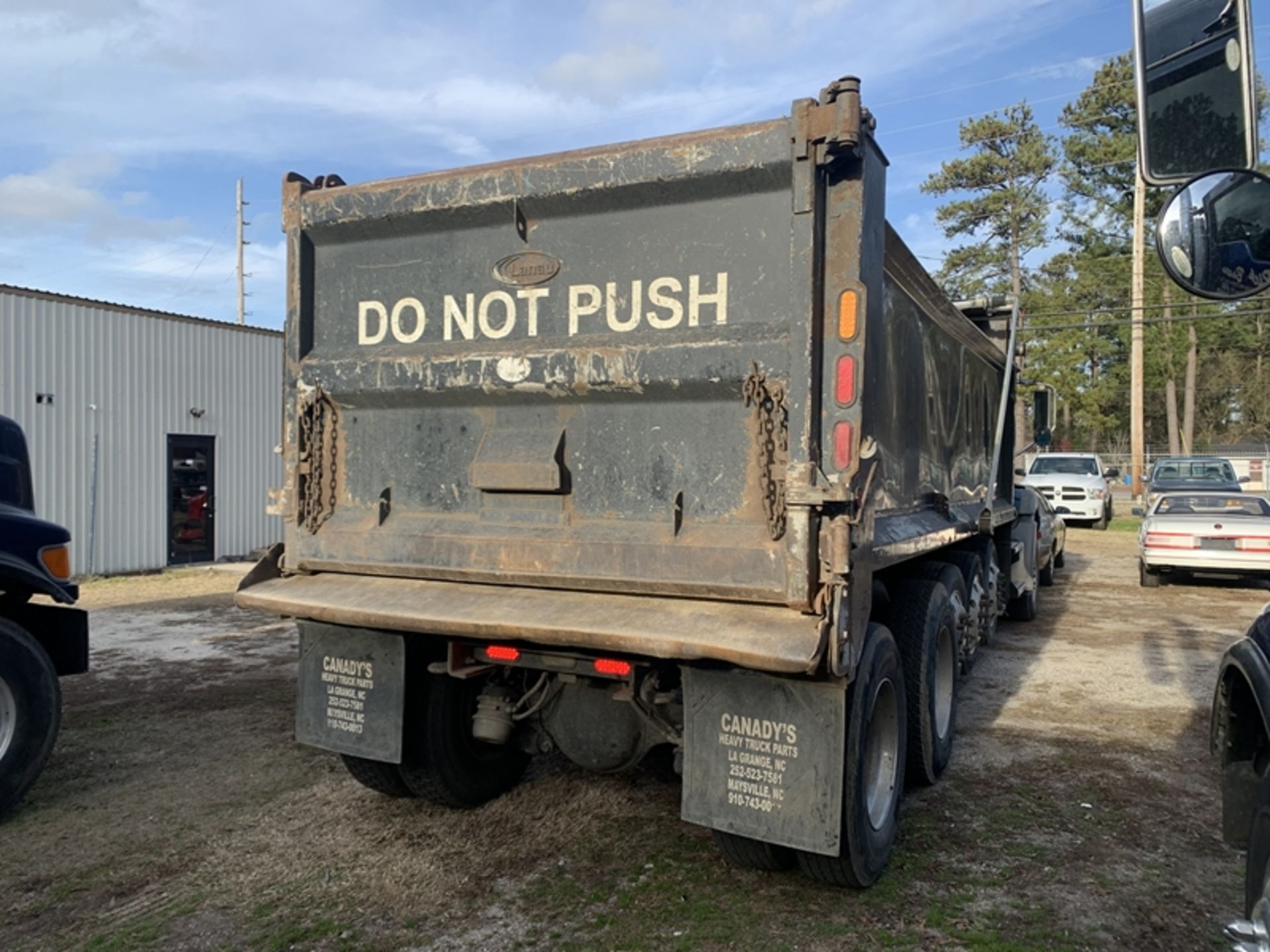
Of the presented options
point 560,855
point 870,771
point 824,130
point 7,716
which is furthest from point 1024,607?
point 7,716

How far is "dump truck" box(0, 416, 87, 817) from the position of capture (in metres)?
4.67

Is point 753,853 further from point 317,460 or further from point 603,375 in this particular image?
point 317,460

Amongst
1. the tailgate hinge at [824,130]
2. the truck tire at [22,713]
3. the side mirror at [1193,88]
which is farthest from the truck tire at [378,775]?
the side mirror at [1193,88]

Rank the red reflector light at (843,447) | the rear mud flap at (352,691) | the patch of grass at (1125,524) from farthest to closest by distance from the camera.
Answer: the patch of grass at (1125,524), the rear mud flap at (352,691), the red reflector light at (843,447)

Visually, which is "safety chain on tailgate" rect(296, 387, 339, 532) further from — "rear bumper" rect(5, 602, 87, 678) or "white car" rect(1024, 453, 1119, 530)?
"white car" rect(1024, 453, 1119, 530)

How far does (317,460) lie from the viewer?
441 centimetres

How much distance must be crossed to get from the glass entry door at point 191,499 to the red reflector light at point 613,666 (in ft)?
47.8

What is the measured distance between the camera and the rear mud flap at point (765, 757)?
347 cm

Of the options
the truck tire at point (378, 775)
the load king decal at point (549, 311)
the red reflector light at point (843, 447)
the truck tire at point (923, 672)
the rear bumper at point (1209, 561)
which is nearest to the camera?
the red reflector light at point (843, 447)

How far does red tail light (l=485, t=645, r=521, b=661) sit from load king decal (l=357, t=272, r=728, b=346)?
4.40ft

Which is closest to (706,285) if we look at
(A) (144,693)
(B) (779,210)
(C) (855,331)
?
(B) (779,210)

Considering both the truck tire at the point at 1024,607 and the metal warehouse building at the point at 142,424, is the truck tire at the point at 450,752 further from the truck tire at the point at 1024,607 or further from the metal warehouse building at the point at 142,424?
the metal warehouse building at the point at 142,424

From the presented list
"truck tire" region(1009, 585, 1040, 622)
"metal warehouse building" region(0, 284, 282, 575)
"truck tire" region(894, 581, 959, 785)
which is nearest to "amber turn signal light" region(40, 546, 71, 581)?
"truck tire" region(894, 581, 959, 785)

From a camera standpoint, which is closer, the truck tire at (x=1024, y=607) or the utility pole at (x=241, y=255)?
the truck tire at (x=1024, y=607)
